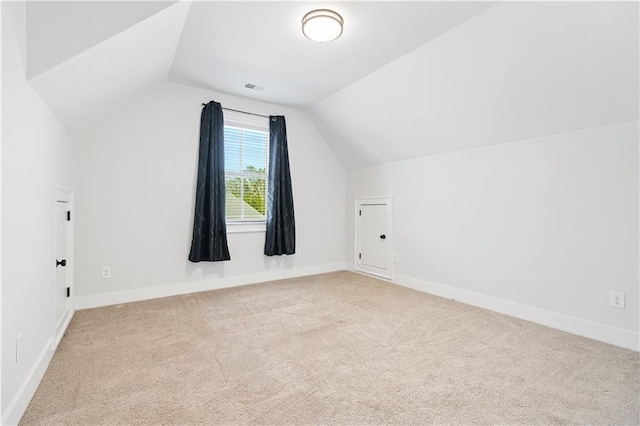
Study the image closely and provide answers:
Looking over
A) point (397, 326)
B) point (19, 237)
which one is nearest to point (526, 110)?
point (397, 326)

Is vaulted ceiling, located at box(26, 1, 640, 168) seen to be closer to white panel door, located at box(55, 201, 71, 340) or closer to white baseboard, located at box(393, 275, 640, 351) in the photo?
white panel door, located at box(55, 201, 71, 340)

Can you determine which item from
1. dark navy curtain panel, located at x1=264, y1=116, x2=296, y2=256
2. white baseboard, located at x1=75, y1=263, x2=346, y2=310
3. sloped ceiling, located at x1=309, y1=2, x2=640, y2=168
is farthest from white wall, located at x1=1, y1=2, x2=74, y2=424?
sloped ceiling, located at x1=309, y1=2, x2=640, y2=168

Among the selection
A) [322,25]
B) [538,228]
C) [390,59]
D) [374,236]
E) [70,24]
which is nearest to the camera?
[70,24]

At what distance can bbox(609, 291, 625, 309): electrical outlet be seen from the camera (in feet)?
8.34

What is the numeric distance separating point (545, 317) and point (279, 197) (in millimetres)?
3419

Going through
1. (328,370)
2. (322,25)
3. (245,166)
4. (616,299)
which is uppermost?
(322,25)

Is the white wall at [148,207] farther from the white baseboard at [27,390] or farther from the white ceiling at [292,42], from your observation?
the white baseboard at [27,390]

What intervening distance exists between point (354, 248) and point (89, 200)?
3706 millimetres

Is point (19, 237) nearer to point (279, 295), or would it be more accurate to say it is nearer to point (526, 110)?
point (279, 295)

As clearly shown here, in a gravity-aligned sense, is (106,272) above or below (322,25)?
below

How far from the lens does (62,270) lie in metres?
2.85

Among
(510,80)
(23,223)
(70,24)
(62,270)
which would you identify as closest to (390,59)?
(510,80)

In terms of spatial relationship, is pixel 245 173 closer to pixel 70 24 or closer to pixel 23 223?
pixel 70 24

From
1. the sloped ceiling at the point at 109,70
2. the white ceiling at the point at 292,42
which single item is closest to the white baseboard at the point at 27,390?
the sloped ceiling at the point at 109,70
